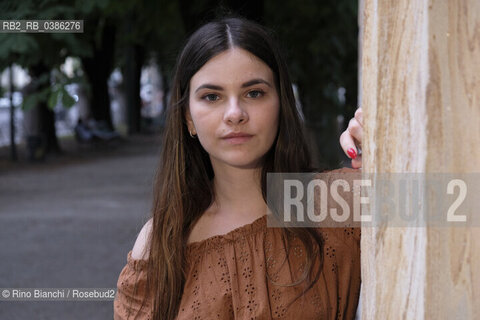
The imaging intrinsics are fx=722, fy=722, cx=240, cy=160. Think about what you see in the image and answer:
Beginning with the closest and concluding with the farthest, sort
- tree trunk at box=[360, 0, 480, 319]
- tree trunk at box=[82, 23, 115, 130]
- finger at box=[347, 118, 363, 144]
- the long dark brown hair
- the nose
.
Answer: tree trunk at box=[360, 0, 480, 319], finger at box=[347, 118, 363, 144], the nose, the long dark brown hair, tree trunk at box=[82, 23, 115, 130]

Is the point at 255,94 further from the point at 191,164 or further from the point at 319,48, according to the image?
the point at 319,48

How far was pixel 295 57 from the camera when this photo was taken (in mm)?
9109

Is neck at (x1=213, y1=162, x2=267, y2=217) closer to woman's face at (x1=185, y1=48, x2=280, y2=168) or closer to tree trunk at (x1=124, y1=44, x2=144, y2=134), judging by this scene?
woman's face at (x1=185, y1=48, x2=280, y2=168)

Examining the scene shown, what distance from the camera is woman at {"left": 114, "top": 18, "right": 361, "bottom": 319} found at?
6.89 feet

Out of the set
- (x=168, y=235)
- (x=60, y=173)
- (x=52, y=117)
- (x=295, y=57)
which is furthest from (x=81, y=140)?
(x=168, y=235)

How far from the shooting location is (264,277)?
6.95 feet

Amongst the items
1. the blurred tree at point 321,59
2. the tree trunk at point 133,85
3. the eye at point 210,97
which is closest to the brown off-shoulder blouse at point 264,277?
the eye at point 210,97

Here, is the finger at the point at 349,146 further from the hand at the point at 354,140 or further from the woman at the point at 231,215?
the woman at the point at 231,215

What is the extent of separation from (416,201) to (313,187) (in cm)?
93

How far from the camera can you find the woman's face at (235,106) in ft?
6.85

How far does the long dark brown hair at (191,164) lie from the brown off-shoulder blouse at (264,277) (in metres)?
0.04

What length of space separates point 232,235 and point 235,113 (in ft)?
1.38

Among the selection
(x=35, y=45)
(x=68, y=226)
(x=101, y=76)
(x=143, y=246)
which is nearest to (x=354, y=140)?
(x=143, y=246)

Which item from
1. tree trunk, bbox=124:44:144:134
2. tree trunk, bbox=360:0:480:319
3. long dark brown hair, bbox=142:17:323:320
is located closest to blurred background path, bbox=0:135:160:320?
long dark brown hair, bbox=142:17:323:320
